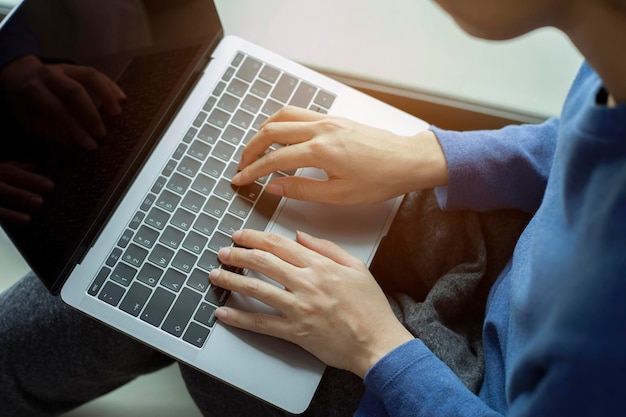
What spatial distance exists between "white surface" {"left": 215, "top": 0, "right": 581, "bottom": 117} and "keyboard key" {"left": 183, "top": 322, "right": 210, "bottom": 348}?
47cm

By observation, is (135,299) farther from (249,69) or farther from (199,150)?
(249,69)

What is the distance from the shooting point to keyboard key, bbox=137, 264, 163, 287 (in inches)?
25.8

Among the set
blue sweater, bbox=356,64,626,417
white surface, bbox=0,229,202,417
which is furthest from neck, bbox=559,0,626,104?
white surface, bbox=0,229,202,417

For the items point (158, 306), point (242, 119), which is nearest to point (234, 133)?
point (242, 119)

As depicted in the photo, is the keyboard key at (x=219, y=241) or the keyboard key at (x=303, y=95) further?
the keyboard key at (x=303, y=95)

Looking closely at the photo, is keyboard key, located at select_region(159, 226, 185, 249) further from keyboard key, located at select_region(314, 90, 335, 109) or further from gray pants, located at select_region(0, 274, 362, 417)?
keyboard key, located at select_region(314, 90, 335, 109)

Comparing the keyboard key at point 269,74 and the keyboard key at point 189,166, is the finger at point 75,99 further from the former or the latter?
the keyboard key at point 269,74

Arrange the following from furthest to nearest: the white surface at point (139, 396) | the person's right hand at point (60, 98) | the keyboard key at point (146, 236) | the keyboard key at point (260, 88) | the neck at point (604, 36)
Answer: the white surface at point (139, 396), the keyboard key at point (260, 88), the keyboard key at point (146, 236), the person's right hand at point (60, 98), the neck at point (604, 36)

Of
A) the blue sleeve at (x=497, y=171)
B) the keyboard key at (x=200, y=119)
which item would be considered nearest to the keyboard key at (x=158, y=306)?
the keyboard key at (x=200, y=119)

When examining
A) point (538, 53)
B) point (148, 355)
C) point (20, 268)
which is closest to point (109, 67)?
point (148, 355)

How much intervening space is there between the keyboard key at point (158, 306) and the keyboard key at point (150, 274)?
0.01 metres

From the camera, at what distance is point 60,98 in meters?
0.61

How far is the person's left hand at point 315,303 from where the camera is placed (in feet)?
2.02

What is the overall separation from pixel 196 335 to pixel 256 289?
77mm
